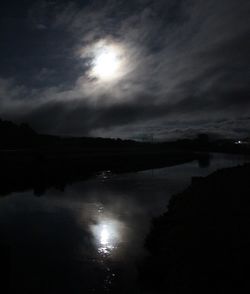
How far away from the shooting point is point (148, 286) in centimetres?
1380

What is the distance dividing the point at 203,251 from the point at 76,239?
11827 millimetres

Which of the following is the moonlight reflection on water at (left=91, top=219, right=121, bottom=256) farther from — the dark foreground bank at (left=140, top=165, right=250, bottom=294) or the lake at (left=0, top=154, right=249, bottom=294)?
the dark foreground bank at (left=140, top=165, right=250, bottom=294)

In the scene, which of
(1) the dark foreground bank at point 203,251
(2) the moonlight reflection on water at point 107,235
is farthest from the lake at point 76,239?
(1) the dark foreground bank at point 203,251

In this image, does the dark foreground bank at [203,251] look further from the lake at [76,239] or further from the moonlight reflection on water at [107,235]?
the moonlight reflection on water at [107,235]

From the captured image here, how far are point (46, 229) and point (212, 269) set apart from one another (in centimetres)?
1740

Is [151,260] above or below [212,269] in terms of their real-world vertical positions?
below

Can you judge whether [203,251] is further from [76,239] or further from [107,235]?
[76,239]

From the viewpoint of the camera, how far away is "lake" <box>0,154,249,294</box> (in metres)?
14.8

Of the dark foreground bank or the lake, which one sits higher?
the dark foreground bank

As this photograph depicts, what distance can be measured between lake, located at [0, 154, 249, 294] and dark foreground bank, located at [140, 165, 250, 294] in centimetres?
144

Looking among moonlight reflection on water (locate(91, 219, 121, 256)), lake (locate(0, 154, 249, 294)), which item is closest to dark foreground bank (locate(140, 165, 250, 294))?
lake (locate(0, 154, 249, 294))

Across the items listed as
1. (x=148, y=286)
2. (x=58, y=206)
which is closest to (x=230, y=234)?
(x=148, y=286)

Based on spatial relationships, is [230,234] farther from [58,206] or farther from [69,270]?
[58,206]

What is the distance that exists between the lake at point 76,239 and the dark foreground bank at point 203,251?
4.72 ft
